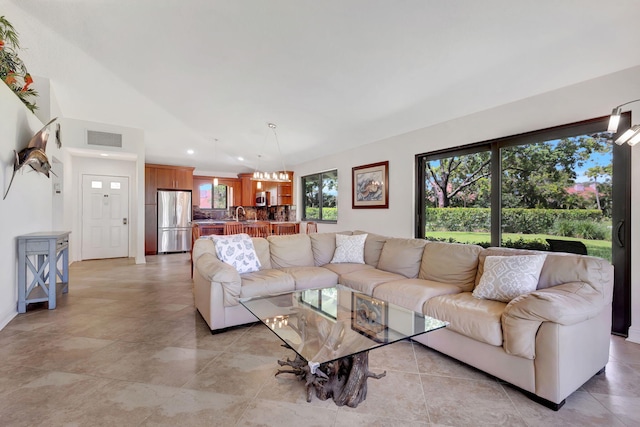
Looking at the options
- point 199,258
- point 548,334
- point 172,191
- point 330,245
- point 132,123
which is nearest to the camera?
point 548,334

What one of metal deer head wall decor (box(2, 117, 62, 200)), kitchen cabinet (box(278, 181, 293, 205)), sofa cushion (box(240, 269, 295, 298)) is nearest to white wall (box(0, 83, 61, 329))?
metal deer head wall decor (box(2, 117, 62, 200))

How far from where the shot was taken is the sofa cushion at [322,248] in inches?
153

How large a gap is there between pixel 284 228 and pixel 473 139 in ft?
13.0

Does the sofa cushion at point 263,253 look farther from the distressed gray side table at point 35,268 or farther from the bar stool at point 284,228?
the bar stool at point 284,228

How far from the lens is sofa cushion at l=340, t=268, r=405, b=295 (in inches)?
114

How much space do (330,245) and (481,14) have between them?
9.30 ft

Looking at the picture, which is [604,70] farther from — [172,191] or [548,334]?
[172,191]

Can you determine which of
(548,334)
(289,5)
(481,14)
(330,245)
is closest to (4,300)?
(330,245)

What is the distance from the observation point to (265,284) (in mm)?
2914

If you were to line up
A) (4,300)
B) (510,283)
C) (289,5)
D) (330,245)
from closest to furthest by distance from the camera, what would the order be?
(510,283) → (289,5) → (4,300) → (330,245)

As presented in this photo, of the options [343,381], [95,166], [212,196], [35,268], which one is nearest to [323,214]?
[212,196]

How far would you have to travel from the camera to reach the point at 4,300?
2.93 meters

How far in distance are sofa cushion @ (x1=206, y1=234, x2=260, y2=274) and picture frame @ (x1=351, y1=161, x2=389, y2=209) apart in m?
2.49

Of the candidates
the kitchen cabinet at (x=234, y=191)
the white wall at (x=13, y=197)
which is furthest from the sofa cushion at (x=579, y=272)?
the kitchen cabinet at (x=234, y=191)
